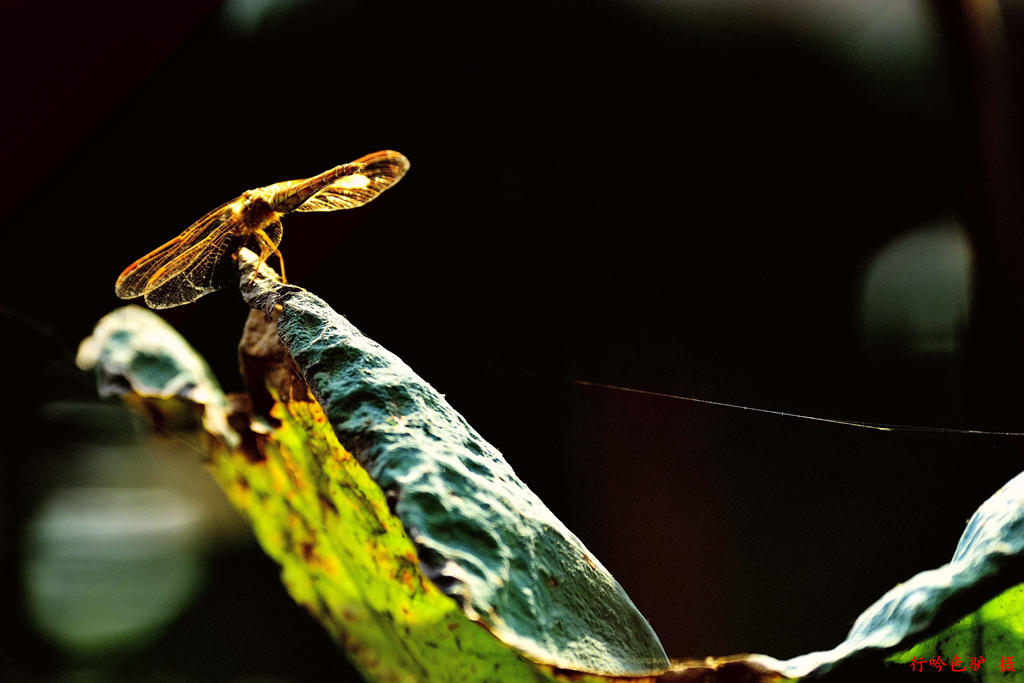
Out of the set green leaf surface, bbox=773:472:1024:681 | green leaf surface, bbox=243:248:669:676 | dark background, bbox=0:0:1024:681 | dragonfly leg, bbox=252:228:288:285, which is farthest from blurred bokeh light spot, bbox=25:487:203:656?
green leaf surface, bbox=773:472:1024:681

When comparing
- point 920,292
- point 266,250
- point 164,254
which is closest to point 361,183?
point 266,250

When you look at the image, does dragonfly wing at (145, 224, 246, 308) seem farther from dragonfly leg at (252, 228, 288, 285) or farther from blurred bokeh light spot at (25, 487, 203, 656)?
blurred bokeh light spot at (25, 487, 203, 656)

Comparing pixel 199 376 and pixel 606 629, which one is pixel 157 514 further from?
pixel 606 629

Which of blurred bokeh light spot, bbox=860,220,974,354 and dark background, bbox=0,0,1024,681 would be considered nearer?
dark background, bbox=0,0,1024,681

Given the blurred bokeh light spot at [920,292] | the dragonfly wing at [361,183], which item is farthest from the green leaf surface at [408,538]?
the blurred bokeh light spot at [920,292]

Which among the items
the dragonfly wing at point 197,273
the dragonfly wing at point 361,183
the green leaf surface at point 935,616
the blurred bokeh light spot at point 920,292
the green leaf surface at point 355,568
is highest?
the dragonfly wing at point 361,183

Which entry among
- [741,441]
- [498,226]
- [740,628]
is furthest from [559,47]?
[740,628]

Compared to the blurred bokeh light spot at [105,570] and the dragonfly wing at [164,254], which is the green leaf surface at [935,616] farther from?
the dragonfly wing at [164,254]
